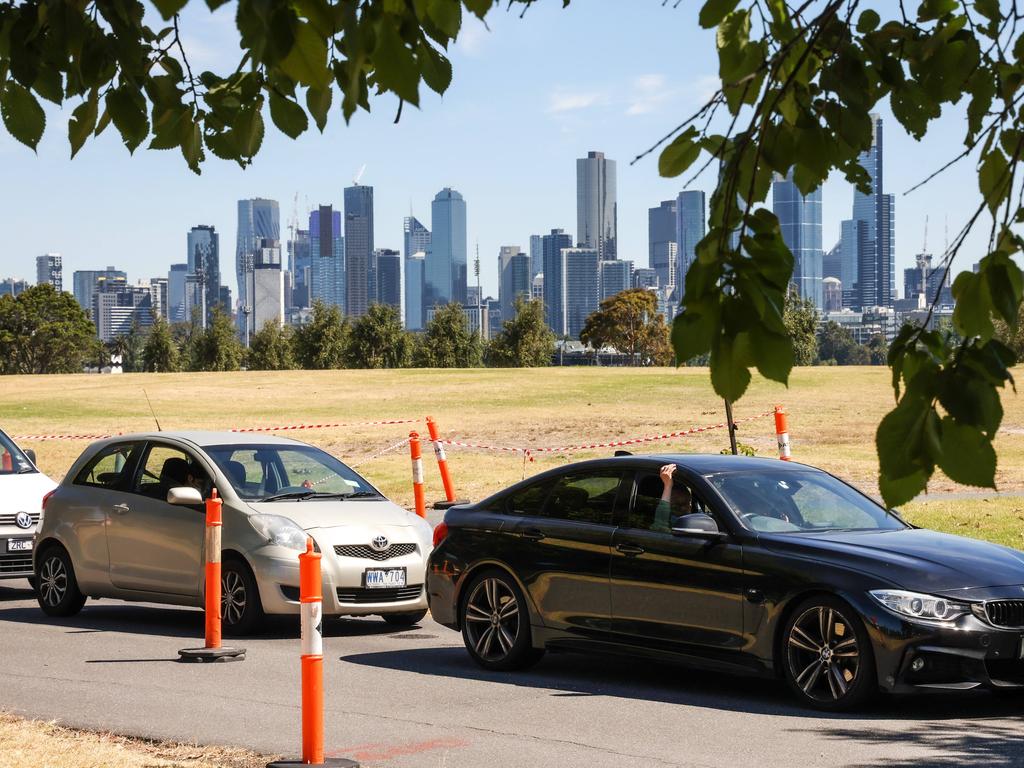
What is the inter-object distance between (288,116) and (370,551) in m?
8.59

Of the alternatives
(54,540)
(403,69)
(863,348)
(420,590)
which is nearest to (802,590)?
(420,590)

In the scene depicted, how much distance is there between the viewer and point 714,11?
3986 millimetres

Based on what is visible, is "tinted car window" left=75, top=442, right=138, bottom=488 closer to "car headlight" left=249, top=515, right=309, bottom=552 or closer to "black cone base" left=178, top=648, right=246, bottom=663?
"car headlight" left=249, top=515, right=309, bottom=552

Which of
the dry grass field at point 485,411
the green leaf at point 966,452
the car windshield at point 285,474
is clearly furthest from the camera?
the dry grass field at point 485,411

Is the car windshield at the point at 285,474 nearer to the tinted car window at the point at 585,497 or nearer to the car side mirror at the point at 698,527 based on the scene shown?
the tinted car window at the point at 585,497

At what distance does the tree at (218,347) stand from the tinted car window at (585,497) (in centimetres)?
9662

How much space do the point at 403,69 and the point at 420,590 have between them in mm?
9854

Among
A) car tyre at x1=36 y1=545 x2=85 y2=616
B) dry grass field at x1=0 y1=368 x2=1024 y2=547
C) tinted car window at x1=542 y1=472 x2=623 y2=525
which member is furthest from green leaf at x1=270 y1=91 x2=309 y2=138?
dry grass field at x1=0 y1=368 x2=1024 y2=547

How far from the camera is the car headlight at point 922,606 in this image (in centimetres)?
888

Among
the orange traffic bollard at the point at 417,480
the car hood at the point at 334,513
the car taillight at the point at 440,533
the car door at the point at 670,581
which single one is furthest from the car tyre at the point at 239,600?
the orange traffic bollard at the point at 417,480

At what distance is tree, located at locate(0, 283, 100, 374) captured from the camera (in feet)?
346

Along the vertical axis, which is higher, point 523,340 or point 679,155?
point 523,340

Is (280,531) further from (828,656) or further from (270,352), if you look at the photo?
(270,352)

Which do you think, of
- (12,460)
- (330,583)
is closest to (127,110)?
(330,583)
